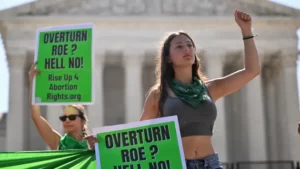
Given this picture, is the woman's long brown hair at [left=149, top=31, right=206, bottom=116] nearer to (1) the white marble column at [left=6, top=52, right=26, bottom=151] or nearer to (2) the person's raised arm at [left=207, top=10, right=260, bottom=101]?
(2) the person's raised arm at [left=207, top=10, right=260, bottom=101]

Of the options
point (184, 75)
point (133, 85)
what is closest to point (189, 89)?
point (184, 75)

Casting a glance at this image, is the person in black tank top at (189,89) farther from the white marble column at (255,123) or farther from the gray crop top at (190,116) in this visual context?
the white marble column at (255,123)

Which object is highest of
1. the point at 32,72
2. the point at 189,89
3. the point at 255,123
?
the point at 255,123

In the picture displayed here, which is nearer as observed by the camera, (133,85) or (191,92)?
(191,92)

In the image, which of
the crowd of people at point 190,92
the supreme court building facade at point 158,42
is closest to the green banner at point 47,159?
the crowd of people at point 190,92

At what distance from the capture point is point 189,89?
17.4 feet

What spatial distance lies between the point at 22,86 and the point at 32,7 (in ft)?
18.5

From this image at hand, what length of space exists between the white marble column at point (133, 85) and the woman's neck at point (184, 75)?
3409 centimetres

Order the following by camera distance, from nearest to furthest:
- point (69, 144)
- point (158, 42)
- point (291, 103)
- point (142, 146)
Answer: point (142, 146), point (69, 144), point (158, 42), point (291, 103)

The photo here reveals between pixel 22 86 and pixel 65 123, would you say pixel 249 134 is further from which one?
pixel 65 123

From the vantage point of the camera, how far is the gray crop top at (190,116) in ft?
16.8

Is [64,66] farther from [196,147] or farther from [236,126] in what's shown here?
[236,126]

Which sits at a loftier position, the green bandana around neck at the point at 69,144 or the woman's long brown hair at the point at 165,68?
the woman's long brown hair at the point at 165,68

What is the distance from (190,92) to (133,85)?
34696 mm
